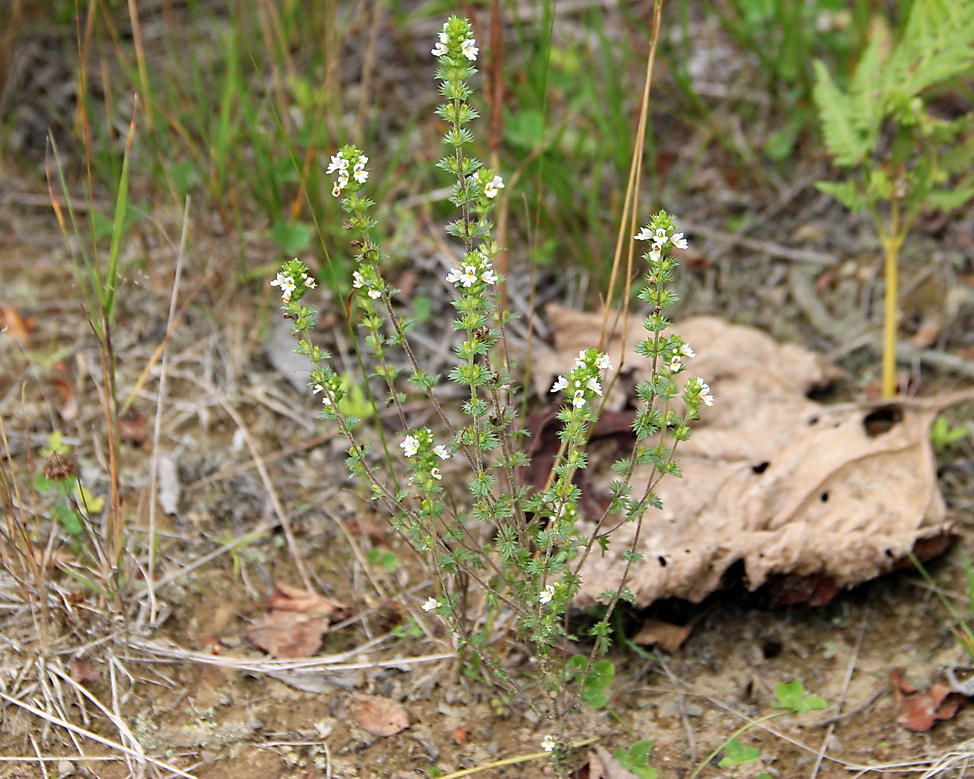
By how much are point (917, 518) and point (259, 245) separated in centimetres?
221

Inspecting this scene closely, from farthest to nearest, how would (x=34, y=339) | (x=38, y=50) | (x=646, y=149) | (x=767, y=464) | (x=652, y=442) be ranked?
(x=38, y=50) < (x=646, y=149) < (x=34, y=339) < (x=652, y=442) < (x=767, y=464)

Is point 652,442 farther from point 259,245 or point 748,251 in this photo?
point 259,245

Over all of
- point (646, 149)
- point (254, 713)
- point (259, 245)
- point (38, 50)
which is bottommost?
point (254, 713)

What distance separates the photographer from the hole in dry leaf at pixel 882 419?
108 inches

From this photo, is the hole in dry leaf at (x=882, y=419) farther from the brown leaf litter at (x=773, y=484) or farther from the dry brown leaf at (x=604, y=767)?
the dry brown leaf at (x=604, y=767)

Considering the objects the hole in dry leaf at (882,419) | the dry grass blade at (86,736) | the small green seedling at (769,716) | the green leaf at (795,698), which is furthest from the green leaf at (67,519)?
the hole in dry leaf at (882,419)

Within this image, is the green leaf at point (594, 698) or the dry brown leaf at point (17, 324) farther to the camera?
the dry brown leaf at point (17, 324)

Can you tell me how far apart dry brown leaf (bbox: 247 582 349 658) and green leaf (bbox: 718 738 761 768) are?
99 centimetres

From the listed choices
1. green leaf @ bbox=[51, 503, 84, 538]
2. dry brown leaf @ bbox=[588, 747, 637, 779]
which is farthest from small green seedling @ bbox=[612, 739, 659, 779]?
green leaf @ bbox=[51, 503, 84, 538]

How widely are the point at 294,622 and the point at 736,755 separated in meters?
1.10

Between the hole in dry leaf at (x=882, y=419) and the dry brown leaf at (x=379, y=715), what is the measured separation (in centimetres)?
152

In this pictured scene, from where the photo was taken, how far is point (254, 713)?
2.21 m

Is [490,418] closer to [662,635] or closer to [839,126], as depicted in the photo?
[662,635]

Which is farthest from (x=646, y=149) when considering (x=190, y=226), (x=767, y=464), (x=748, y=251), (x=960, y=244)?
(x=190, y=226)
